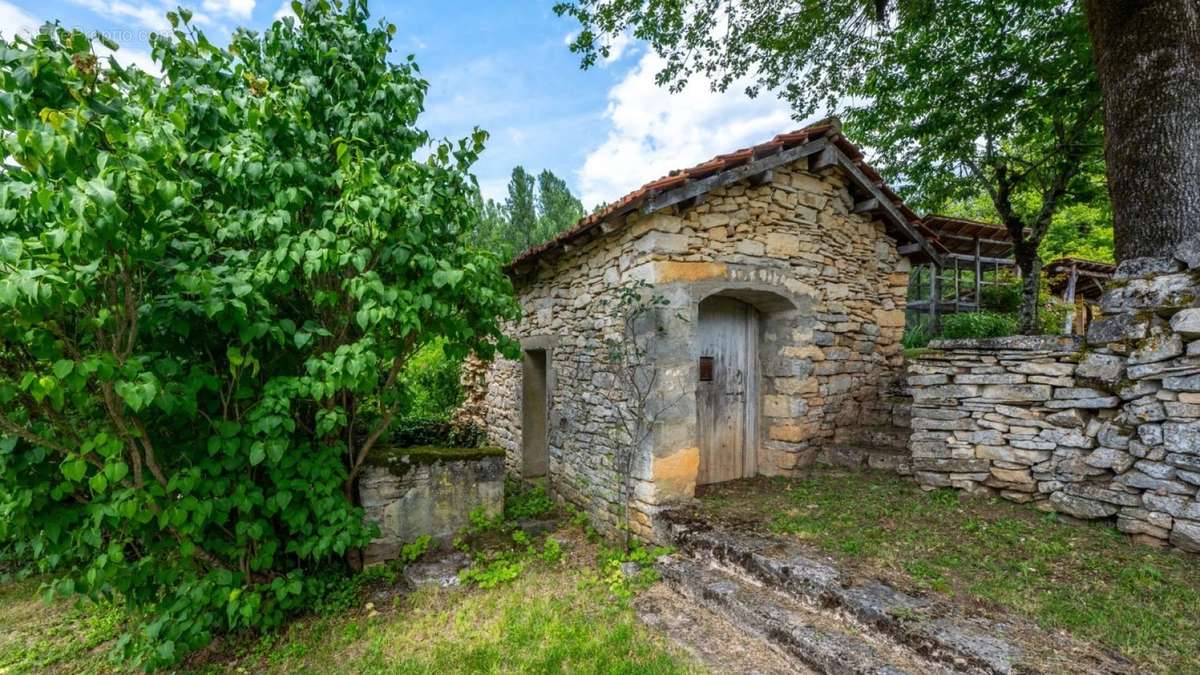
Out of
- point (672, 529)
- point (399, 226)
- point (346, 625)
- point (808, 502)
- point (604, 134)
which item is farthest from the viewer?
point (604, 134)

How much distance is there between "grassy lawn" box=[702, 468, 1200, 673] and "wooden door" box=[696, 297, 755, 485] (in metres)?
0.55

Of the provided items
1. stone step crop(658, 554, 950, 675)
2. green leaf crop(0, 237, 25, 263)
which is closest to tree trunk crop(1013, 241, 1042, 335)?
stone step crop(658, 554, 950, 675)

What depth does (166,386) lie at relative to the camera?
270 cm

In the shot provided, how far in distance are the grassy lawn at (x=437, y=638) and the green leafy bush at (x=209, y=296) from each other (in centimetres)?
34

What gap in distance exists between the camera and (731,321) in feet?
16.7

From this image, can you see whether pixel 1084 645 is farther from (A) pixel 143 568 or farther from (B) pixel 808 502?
(A) pixel 143 568

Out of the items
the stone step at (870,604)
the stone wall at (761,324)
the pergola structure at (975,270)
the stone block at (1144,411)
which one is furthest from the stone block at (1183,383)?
the pergola structure at (975,270)

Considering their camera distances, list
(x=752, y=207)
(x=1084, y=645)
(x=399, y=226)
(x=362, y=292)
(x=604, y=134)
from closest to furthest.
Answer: (x=1084, y=645) → (x=362, y=292) → (x=399, y=226) → (x=752, y=207) → (x=604, y=134)

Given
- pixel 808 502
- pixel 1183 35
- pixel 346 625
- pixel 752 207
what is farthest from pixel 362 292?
pixel 1183 35

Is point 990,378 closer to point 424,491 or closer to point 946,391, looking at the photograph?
point 946,391

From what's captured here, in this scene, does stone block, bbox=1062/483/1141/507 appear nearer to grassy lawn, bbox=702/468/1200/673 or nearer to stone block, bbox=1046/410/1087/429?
grassy lawn, bbox=702/468/1200/673

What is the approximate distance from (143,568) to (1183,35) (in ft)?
27.6

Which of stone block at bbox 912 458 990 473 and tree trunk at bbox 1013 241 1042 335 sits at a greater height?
tree trunk at bbox 1013 241 1042 335

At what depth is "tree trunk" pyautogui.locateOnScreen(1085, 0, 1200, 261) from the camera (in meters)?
3.97
